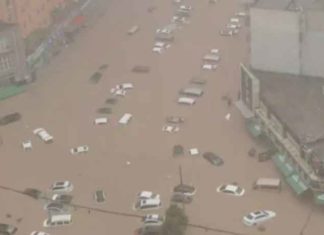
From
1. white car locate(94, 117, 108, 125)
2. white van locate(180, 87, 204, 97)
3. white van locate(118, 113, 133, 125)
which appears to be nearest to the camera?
white van locate(118, 113, 133, 125)

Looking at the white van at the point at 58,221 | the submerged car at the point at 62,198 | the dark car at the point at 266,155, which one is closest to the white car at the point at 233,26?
the dark car at the point at 266,155

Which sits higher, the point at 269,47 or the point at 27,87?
the point at 269,47

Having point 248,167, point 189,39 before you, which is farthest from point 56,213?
point 189,39

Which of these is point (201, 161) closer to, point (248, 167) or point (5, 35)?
point (248, 167)

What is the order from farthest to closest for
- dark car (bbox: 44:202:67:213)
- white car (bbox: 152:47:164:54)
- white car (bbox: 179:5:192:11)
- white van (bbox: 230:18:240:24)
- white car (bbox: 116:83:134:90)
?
white car (bbox: 179:5:192:11), white van (bbox: 230:18:240:24), white car (bbox: 152:47:164:54), white car (bbox: 116:83:134:90), dark car (bbox: 44:202:67:213)

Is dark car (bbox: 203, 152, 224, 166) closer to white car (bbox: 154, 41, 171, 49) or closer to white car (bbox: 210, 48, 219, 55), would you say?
white car (bbox: 210, 48, 219, 55)

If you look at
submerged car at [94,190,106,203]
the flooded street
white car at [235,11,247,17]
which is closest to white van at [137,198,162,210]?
the flooded street

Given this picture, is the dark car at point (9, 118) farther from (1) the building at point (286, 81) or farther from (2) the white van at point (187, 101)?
(1) the building at point (286, 81)
